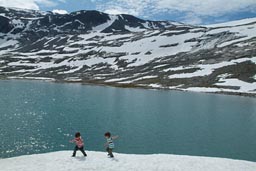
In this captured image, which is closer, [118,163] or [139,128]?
[118,163]

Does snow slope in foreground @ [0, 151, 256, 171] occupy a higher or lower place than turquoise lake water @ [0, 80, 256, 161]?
higher

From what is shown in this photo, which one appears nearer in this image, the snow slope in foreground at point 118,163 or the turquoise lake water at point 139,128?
the snow slope in foreground at point 118,163

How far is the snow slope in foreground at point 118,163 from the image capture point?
24.7 meters

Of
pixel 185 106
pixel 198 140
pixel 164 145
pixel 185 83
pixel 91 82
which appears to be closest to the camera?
pixel 164 145

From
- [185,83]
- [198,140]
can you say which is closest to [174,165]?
[198,140]

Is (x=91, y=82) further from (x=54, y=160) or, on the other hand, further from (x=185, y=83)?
(x=54, y=160)

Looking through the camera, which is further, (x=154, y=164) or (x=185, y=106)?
(x=185, y=106)

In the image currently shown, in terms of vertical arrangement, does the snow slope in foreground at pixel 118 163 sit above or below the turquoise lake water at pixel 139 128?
above

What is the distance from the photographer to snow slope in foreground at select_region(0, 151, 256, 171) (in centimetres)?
2466

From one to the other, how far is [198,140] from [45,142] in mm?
20250

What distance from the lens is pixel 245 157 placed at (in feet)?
119

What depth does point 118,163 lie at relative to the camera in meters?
26.4

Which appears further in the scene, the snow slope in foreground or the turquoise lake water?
the turquoise lake water

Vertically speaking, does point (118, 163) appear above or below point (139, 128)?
above
